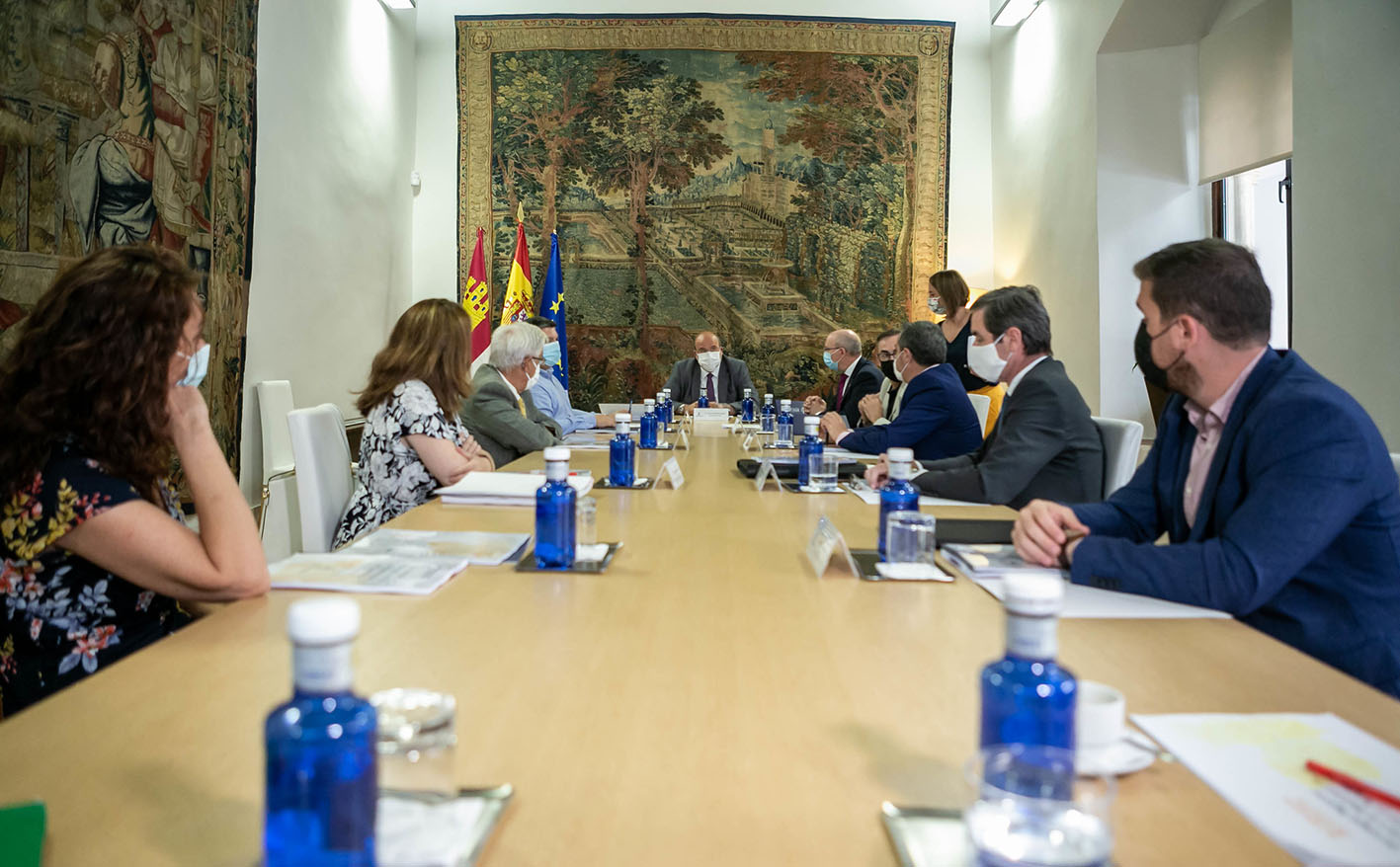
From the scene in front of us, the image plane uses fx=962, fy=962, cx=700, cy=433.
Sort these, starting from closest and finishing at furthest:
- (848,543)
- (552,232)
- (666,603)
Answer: (666,603) < (848,543) < (552,232)

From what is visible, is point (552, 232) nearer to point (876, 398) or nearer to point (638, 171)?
point (638, 171)

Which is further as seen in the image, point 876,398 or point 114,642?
point 876,398

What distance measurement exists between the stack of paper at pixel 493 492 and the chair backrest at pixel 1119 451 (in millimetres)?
1582

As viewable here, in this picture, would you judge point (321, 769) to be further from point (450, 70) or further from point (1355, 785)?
point (450, 70)

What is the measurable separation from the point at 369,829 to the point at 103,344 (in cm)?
125

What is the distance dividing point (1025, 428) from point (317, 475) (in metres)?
2.06

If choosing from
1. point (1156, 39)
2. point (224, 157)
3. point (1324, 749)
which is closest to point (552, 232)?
point (224, 157)

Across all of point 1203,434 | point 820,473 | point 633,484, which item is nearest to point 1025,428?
point 820,473

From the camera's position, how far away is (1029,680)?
2.57ft

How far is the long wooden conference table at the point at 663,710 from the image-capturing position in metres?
0.79

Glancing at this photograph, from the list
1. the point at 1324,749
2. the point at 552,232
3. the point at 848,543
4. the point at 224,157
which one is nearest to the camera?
the point at 1324,749

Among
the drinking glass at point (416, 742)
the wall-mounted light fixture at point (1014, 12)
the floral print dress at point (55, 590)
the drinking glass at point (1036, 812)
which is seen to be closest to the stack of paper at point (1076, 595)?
the drinking glass at point (1036, 812)

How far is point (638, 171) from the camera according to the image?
845cm

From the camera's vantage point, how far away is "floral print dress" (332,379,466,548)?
114 inches
